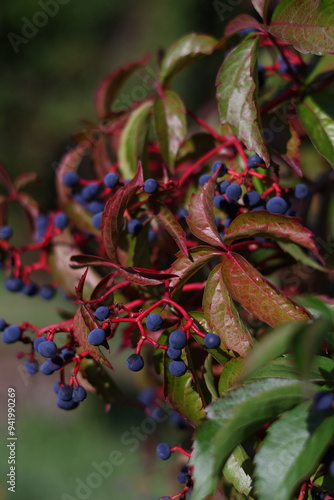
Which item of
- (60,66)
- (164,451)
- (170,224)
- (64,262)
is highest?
(170,224)

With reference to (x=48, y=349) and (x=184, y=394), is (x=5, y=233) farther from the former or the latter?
(x=184, y=394)

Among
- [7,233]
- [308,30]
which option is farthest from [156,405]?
[308,30]

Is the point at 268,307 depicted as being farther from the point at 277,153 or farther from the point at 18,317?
the point at 18,317

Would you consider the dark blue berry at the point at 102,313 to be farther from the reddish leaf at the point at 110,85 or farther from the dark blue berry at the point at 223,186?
the reddish leaf at the point at 110,85

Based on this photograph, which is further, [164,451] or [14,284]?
[14,284]

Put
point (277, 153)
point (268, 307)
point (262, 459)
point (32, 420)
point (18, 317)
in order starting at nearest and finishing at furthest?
1. point (262, 459)
2. point (268, 307)
3. point (277, 153)
4. point (32, 420)
5. point (18, 317)

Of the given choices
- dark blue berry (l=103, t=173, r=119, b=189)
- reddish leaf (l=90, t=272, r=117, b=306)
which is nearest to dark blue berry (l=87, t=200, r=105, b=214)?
dark blue berry (l=103, t=173, r=119, b=189)

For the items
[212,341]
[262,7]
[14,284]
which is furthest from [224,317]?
[14,284]
